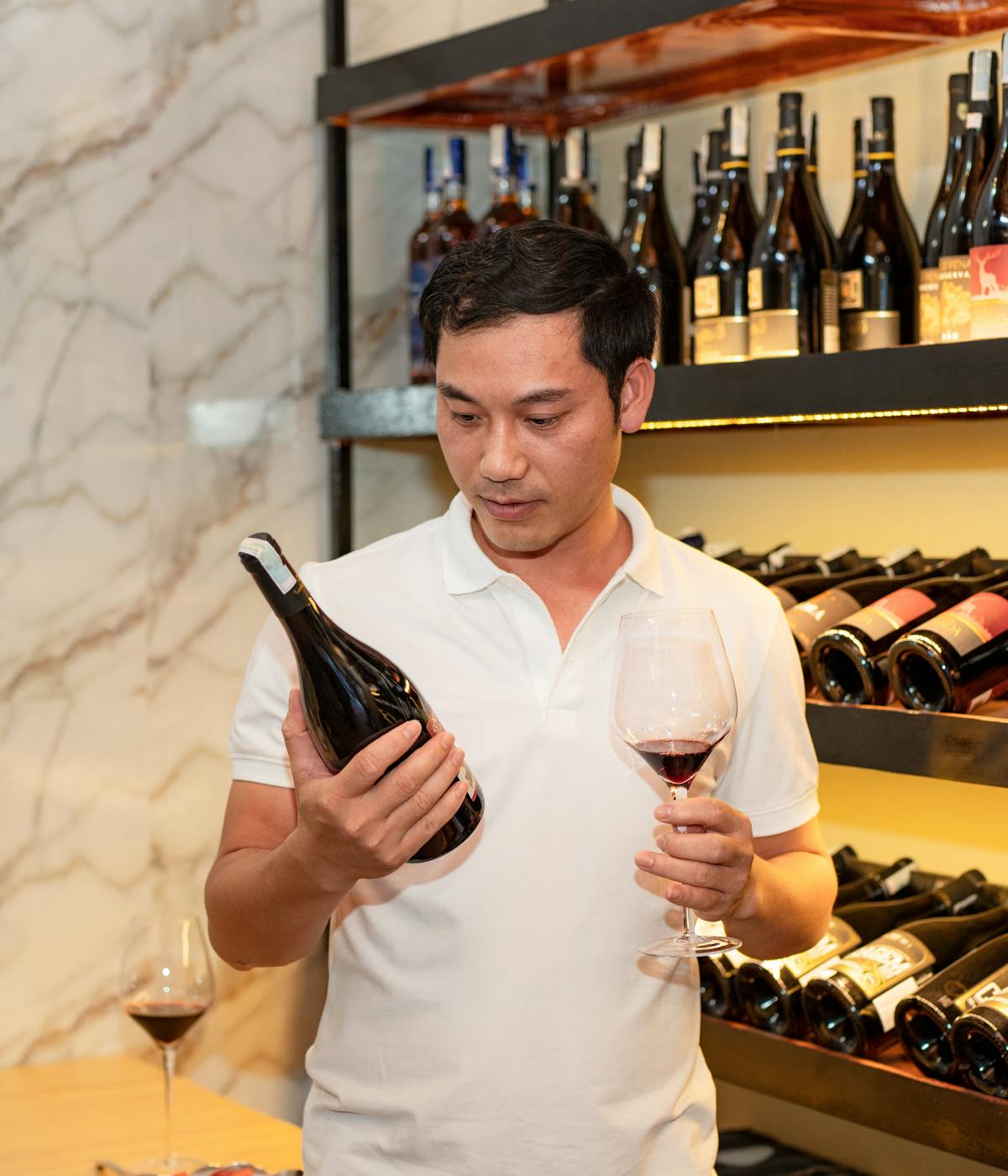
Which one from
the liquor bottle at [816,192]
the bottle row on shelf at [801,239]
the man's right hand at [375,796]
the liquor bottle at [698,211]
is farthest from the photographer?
the liquor bottle at [698,211]

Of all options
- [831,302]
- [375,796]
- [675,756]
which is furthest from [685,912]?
[831,302]

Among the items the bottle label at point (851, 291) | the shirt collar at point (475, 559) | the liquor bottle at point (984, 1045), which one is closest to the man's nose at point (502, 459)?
the shirt collar at point (475, 559)

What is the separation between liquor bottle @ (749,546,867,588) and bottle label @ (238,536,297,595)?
1097 mm

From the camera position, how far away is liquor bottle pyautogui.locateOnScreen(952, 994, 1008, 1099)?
1645mm

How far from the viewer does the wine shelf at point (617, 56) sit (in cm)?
203

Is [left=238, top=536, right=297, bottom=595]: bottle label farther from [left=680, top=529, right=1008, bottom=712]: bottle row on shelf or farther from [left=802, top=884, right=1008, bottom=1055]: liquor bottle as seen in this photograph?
[left=802, top=884, right=1008, bottom=1055]: liquor bottle

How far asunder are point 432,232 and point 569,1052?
170cm

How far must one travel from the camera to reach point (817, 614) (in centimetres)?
194

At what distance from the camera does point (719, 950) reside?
1232 mm

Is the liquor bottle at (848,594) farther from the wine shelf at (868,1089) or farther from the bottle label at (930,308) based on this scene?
the wine shelf at (868,1089)

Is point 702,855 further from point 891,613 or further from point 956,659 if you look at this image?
point 891,613

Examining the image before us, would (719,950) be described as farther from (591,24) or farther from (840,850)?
(591,24)

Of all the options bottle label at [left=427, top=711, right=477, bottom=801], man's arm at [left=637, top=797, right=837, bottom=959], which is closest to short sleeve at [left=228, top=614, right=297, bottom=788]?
bottle label at [left=427, top=711, right=477, bottom=801]

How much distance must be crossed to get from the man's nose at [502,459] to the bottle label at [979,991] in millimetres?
835
